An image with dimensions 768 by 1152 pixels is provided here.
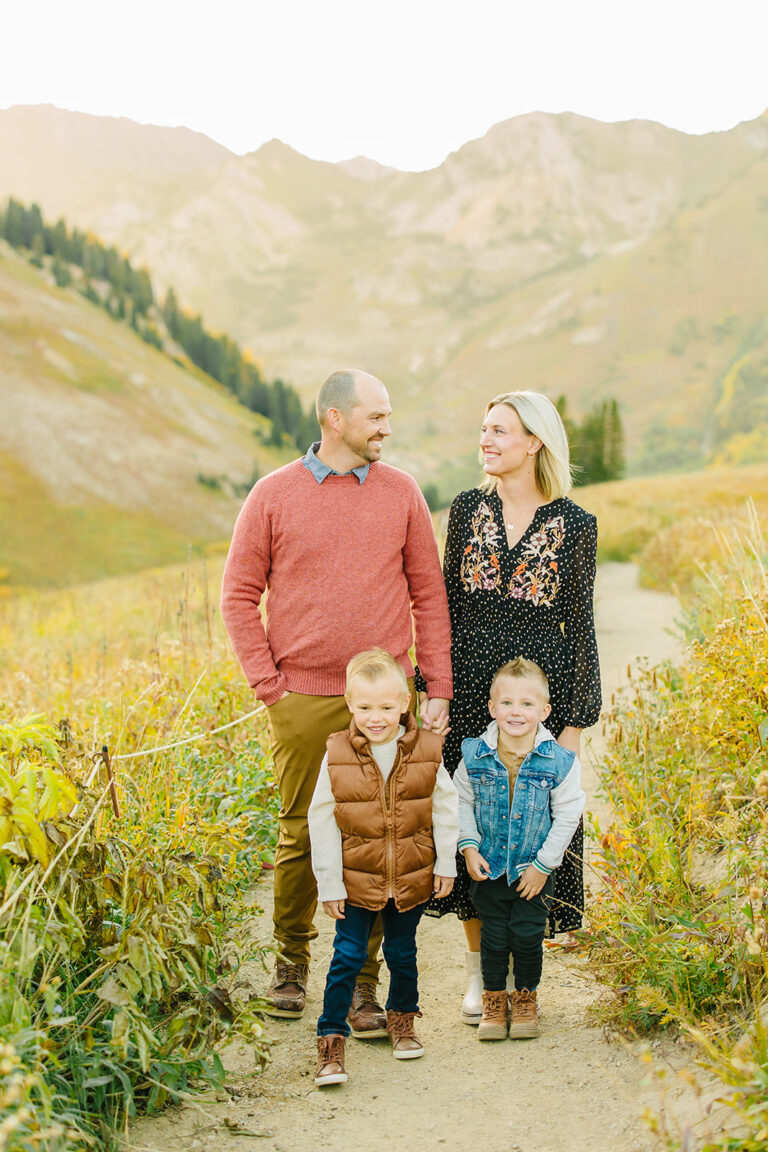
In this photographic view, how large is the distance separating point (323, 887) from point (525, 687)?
936 millimetres

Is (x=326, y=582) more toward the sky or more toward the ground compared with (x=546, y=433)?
more toward the ground

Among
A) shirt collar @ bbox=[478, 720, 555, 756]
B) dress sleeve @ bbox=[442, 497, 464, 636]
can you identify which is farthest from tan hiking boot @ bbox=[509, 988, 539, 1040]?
dress sleeve @ bbox=[442, 497, 464, 636]

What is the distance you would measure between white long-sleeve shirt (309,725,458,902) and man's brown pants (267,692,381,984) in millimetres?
304

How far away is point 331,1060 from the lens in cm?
303

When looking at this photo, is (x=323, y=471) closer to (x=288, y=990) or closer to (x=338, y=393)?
(x=338, y=393)

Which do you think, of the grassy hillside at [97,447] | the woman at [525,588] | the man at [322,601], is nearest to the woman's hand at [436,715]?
the man at [322,601]

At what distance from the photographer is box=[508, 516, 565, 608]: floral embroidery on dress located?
347 cm

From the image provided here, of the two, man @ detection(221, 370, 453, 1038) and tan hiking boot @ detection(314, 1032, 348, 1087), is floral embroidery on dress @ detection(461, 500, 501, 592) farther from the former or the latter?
tan hiking boot @ detection(314, 1032, 348, 1087)

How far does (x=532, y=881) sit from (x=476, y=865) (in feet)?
0.64

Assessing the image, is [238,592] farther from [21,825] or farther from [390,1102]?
[390,1102]

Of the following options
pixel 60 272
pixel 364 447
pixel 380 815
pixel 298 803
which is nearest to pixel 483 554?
pixel 364 447

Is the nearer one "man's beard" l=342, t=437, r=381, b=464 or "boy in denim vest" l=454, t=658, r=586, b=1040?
"boy in denim vest" l=454, t=658, r=586, b=1040

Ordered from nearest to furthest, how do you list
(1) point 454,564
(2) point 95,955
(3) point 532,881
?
(2) point 95,955 < (3) point 532,881 < (1) point 454,564

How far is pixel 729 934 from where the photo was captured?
9.48 ft
